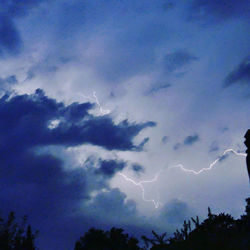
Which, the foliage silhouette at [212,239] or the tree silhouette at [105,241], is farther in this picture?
the tree silhouette at [105,241]

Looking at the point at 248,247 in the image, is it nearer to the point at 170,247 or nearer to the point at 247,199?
the point at 170,247

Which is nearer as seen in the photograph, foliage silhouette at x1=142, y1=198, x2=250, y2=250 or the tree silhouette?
foliage silhouette at x1=142, y1=198, x2=250, y2=250

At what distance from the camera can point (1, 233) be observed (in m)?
32.9

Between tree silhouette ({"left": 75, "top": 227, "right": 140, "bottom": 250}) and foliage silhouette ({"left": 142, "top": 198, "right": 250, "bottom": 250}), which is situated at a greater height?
tree silhouette ({"left": 75, "top": 227, "right": 140, "bottom": 250})

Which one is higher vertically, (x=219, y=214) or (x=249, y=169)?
(x=249, y=169)

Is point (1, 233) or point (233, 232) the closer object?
point (233, 232)

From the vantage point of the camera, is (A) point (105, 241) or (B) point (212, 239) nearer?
(B) point (212, 239)

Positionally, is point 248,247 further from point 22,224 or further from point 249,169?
point 22,224

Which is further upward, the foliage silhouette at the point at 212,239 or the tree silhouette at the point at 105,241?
the tree silhouette at the point at 105,241

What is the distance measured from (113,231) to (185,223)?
56.3 metres

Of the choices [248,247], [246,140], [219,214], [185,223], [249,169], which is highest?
[246,140]

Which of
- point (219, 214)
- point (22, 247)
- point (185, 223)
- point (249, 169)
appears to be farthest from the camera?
point (219, 214)

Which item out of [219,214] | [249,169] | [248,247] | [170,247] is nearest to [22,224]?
[219,214]

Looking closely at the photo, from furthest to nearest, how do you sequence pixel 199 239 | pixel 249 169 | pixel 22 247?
pixel 22 247 < pixel 249 169 < pixel 199 239
